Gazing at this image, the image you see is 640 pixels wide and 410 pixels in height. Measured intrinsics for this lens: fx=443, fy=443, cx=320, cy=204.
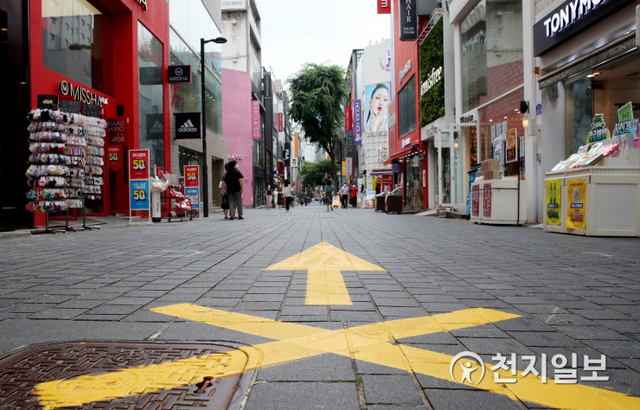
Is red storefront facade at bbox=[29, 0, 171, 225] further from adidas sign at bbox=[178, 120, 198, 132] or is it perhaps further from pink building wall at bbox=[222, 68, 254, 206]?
pink building wall at bbox=[222, 68, 254, 206]

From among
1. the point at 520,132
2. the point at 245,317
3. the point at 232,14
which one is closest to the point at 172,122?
the point at 520,132

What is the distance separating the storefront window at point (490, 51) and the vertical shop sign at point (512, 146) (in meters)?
1.36

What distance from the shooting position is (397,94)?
2792cm

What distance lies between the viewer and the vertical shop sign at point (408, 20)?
68.0 ft

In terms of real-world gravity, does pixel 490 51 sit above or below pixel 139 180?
above

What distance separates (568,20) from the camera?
9164 millimetres

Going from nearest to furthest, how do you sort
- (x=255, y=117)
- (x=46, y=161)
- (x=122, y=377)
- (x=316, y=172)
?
(x=122, y=377) → (x=46, y=161) → (x=255, y=117) → (x=316, y=172)

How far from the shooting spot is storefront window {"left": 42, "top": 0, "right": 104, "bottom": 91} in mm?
11312

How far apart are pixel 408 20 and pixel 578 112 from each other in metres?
13.0

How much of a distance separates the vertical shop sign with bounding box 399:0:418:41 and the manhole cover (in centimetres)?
2106

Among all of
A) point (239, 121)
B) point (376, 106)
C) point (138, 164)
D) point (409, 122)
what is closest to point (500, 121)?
point (138, 164)

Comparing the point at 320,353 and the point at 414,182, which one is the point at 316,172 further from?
the point at 320,353

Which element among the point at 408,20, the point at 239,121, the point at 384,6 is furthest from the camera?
the point at 239,121

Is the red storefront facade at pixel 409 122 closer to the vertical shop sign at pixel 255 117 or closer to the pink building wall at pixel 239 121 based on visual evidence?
the pink building wall at pixel 239 121
